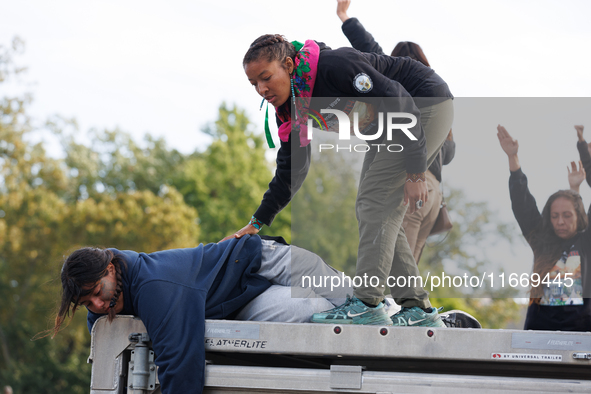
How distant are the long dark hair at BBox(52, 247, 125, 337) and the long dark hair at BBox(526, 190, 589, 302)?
2.03 metres

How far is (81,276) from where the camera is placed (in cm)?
274

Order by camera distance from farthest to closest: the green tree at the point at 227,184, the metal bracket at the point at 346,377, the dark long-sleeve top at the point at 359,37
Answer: the green tree at the point at 227,184, the dark long-sleeve top at the point at 359,37, the metal bracket at the point at 346,377

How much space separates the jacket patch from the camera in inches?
113

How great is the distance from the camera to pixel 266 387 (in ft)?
8.30

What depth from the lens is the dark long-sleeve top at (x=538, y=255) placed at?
299 cm

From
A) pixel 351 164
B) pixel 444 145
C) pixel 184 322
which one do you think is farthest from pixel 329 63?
pixel 184 322

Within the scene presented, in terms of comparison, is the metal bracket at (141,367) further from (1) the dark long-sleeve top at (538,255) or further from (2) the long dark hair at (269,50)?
(1) the dark long-sleeve top at (538,255)

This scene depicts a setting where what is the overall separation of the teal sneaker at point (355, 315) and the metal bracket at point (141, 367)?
742 mm

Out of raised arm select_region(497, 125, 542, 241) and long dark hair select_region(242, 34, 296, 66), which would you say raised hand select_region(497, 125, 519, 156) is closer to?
raised arm select_region(497, 125, 542, 241)

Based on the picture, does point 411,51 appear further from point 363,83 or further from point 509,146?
point 363,83

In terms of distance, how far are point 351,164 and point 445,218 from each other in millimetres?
710

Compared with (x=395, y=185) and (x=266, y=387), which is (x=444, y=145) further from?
(x=266, y=387)

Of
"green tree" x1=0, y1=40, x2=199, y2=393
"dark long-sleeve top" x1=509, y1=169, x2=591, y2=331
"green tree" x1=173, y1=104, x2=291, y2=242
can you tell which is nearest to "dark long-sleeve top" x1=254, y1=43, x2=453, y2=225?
"dark long-sleeve top" x1=509, y1=169, x2=591, y2=331

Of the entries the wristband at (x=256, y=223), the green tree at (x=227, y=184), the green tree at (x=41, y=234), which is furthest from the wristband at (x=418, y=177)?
the green tree at (x=227, y=184)
